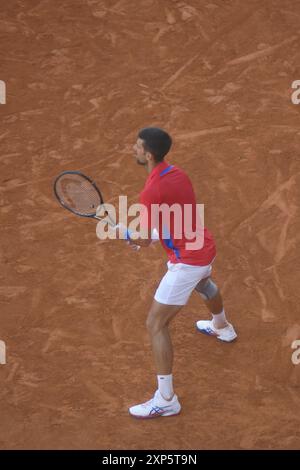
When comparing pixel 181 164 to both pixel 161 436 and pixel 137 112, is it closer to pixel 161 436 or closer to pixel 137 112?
pixel 137 112

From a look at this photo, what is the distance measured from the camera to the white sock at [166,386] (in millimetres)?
6871

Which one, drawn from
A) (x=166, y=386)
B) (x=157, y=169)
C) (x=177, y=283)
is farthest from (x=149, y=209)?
(x=166, y=386)

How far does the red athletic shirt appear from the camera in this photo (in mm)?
6418

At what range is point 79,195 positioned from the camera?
23.8 feet

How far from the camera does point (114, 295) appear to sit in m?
8.35

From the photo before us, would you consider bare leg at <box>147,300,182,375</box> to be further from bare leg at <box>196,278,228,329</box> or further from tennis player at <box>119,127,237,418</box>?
bare leg at <box>196,278,228,329</box>

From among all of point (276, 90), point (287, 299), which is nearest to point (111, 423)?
point (287, 299)

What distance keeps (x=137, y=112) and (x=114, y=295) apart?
135 inches

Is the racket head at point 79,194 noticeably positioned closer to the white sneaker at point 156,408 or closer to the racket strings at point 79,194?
the racket strings at point 79,194

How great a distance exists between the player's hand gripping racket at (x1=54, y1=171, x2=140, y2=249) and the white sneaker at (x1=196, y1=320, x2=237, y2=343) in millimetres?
1492

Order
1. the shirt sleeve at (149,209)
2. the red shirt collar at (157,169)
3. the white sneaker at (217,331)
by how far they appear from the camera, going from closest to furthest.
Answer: the shirt sleeve at (149,209) < the red shirt collar at (157,169) < the white sneaker at (217,331)

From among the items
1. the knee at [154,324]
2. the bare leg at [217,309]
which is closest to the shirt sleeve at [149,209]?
the knee at [154,324]

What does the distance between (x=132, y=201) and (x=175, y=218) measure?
10.3 ft

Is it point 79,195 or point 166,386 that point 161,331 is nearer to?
point 166,386
